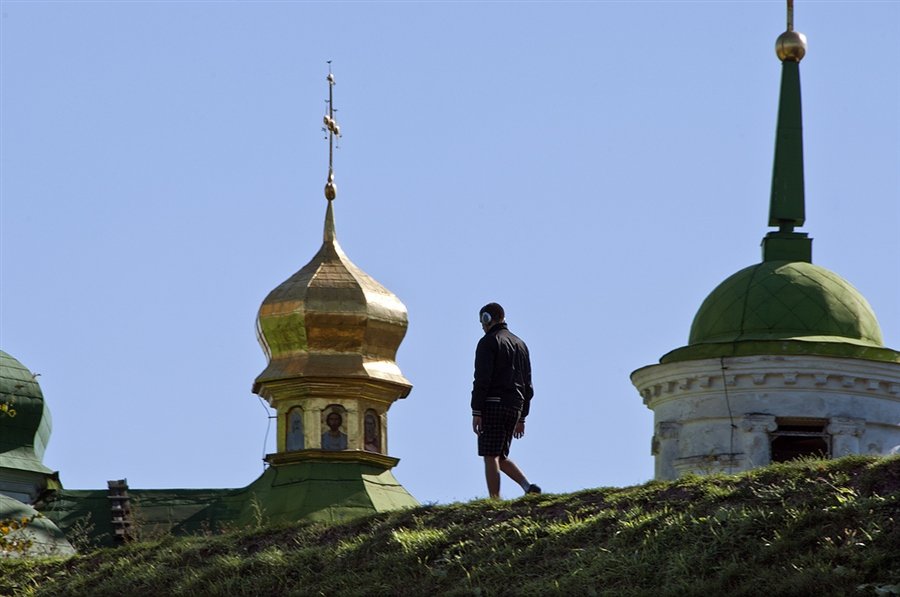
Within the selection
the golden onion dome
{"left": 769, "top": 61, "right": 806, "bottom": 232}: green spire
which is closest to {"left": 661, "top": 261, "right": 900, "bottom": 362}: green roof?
{"left": 769, "top": 61, "right": 806, "bottom": 232}: green spire

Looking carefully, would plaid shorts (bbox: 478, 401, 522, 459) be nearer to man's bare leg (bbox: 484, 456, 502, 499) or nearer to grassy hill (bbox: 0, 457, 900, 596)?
man's bare leg (bbox: 484, 456, 502, 499)

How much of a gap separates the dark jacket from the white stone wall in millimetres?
12497

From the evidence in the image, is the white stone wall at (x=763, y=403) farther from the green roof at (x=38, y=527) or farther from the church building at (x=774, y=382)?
the green roof at (x=38, y=527)

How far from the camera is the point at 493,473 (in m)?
23.9

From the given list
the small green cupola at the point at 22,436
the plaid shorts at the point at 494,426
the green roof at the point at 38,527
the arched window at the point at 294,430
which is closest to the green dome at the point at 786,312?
the green roof at the point at 38,527

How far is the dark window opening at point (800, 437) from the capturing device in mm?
36375

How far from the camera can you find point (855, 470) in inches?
845

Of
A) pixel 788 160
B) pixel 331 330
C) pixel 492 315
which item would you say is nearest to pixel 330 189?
pixel 331 330

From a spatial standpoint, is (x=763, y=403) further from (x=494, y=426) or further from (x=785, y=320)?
(x=494, y=426)

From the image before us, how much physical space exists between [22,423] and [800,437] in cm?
1459

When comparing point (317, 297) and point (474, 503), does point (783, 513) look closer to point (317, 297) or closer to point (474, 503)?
point (474, 503)

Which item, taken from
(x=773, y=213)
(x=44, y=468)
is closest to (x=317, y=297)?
Answer: (x=44, y=468)

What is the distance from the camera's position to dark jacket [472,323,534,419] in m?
23.6

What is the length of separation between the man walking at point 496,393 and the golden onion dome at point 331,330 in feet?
71.7
